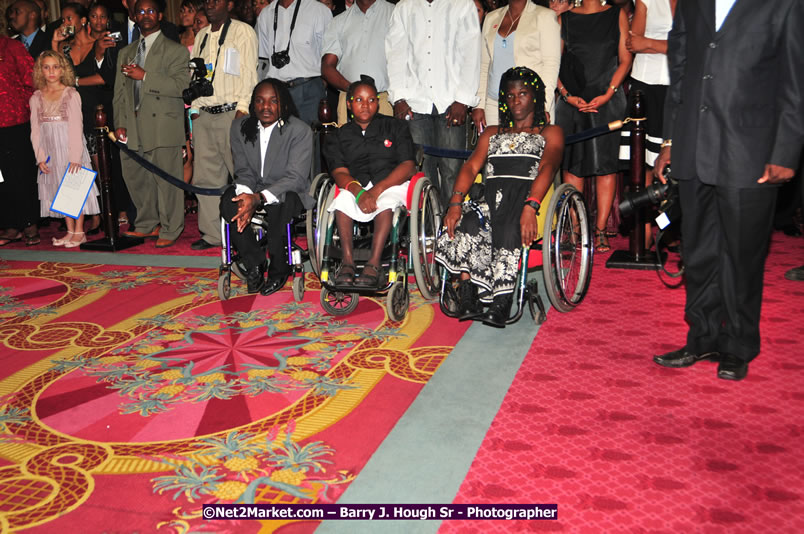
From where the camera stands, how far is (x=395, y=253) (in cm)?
385

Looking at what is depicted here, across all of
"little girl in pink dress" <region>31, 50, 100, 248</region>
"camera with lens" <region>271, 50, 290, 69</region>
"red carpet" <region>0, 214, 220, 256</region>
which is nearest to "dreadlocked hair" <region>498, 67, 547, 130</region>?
"camera with lens" <region>271, 50, 290, 69</region>

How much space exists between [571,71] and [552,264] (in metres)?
1.87

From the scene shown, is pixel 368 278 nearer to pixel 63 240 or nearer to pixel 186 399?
pixel 186 399

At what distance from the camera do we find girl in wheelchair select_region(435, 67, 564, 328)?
365 cm

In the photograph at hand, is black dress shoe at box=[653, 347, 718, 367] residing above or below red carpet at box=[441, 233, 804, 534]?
above

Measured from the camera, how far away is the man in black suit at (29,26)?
6.62 meters

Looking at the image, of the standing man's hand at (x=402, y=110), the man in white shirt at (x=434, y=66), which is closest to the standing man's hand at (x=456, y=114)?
the man in white shirt at (x=434, y=66)

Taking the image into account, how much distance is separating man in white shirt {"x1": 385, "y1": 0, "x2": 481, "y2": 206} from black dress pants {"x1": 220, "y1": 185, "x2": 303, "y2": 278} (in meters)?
1.11

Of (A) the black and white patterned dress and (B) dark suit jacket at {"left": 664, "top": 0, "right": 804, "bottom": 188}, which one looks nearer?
(B) dark suit jacket at {"left": 664, "top": 0, "right": 804, "bottom": 188}

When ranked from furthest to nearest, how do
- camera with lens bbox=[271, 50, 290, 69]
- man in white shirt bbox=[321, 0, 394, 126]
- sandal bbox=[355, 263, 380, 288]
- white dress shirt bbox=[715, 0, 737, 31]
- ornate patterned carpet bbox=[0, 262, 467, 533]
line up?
camera with lens bbox=[271, 50, 290, 69], man in white shirt bbox=[321, 0, 394, 126], sandal bbox=[355, 263, 380, 288], white dress shirt bbox=[715, 0, 737, 31], ornate patterned carpet bbox=[0, 262, 467, 533]

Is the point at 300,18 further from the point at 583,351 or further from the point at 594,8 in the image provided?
the point at 583,351

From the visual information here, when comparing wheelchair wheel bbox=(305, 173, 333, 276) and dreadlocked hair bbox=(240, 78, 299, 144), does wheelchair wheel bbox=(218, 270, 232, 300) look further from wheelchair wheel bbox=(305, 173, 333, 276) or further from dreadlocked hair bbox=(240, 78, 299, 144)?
dreadlocked hair bbox=(240, 78, 299, 144)

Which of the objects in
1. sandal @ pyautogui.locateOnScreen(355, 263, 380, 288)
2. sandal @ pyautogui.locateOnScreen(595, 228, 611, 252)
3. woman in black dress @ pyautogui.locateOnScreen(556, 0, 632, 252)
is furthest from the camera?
sandal @ pyautogui.locateOnScreen(595, 228, 611, 252)

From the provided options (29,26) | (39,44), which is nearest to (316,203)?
(39,44)
